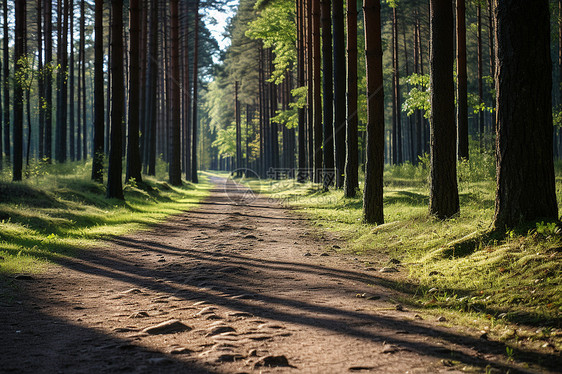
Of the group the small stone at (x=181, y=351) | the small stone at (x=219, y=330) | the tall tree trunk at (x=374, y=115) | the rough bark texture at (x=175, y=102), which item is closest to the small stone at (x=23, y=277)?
the small stone at (x=219, y=330)

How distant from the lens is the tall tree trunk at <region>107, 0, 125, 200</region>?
1720cm

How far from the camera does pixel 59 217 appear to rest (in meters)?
12.1

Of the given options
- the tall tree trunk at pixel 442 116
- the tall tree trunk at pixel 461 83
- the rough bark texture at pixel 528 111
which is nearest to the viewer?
the rough bark texture at pixel 528 111

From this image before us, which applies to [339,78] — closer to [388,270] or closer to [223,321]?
[388,270]

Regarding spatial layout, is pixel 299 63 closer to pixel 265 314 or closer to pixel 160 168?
pixel 160 168

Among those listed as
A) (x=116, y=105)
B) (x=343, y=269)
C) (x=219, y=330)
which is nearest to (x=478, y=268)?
(x=343, y=269)

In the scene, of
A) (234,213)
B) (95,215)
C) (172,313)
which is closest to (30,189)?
(95,215)

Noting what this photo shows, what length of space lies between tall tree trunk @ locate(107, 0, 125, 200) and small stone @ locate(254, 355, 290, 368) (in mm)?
14979

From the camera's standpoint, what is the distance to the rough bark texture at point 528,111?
6395mm

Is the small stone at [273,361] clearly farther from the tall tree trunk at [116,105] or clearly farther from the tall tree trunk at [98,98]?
the tall tree trunk at [98,98]

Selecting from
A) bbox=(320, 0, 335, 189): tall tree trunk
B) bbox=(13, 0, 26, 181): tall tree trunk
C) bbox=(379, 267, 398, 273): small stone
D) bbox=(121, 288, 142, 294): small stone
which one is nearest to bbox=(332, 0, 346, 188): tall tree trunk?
bbox=(320, 0, 335, 189): tall tree trunk

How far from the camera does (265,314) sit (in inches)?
196

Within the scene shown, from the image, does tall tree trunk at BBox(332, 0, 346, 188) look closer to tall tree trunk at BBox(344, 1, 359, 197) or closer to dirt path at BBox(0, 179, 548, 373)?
tall tree trunk at BBox(344, 1, 359, 197)

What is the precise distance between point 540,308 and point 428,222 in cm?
524
